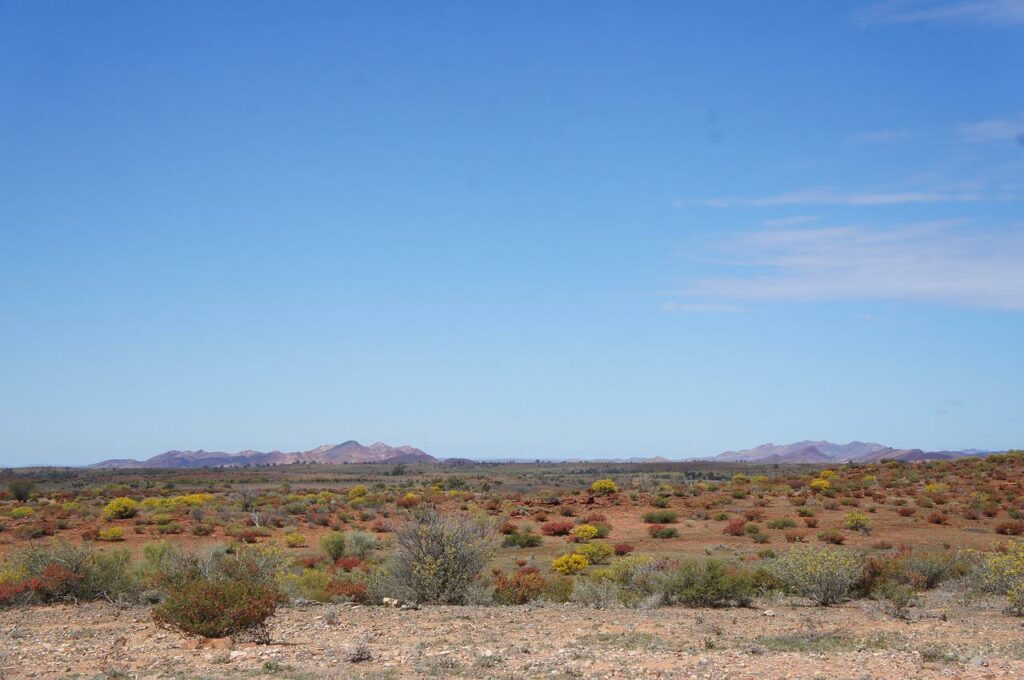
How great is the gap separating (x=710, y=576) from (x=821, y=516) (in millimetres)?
23295

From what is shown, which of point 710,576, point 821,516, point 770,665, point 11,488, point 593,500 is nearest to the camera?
point 770,665

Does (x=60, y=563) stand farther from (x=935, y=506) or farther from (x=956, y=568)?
(x=935, y=506)

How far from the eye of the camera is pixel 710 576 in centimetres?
1920

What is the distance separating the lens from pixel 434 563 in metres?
19.4

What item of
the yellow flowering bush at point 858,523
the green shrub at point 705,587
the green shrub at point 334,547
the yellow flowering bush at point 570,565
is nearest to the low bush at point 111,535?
the green shrub at point 334,547

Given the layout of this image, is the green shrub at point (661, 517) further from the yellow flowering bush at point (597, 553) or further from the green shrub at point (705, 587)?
the green shrub at point (705, 587)

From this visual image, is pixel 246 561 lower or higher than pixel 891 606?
higher

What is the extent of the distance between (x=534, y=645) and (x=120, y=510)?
116 feet

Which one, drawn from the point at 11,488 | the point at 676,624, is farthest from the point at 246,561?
the point at 11,488

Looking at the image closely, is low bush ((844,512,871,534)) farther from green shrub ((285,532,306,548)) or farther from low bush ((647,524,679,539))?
green shrub ((285,532,306,548))

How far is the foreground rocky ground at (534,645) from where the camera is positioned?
11.7m

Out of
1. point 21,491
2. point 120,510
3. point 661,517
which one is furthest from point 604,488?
point 21,491

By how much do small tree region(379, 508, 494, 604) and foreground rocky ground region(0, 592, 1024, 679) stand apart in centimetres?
159

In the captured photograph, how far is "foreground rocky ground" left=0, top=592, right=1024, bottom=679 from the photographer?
11656mm
